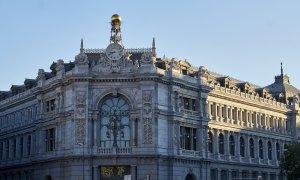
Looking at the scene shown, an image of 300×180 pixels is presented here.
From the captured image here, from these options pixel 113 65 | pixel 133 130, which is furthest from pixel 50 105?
pixel 133 130

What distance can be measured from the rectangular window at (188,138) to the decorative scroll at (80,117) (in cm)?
1339

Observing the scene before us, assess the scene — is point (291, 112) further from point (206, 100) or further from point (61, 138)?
point (61, 138)

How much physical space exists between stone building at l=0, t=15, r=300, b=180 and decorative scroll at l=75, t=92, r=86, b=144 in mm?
124

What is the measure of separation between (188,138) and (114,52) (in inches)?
611

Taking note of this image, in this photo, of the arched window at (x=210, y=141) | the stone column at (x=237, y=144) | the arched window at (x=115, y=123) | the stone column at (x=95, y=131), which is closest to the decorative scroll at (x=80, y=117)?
the stone column at (x=95, y=131)

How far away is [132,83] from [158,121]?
583 cm

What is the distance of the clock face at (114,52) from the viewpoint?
77.6 meters

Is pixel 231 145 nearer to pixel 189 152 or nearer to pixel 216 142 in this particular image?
pixel 216 142

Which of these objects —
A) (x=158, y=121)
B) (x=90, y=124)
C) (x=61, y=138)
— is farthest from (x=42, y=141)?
(x=158, y=121)

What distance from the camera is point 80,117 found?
76.3 meters

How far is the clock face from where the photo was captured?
7756 centimetres

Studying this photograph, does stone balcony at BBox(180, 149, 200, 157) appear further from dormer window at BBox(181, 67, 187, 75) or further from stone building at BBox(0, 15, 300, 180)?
dormer window at BBox(181, 67, 187, 75)

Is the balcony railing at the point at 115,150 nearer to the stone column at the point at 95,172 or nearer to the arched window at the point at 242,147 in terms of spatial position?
the stone column at the point at 95,172

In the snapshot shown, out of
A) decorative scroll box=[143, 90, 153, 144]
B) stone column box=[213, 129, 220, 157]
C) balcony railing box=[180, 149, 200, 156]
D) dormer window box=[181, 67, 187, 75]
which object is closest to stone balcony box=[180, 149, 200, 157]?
balcony railing box=[180, 149, 200, 156]
